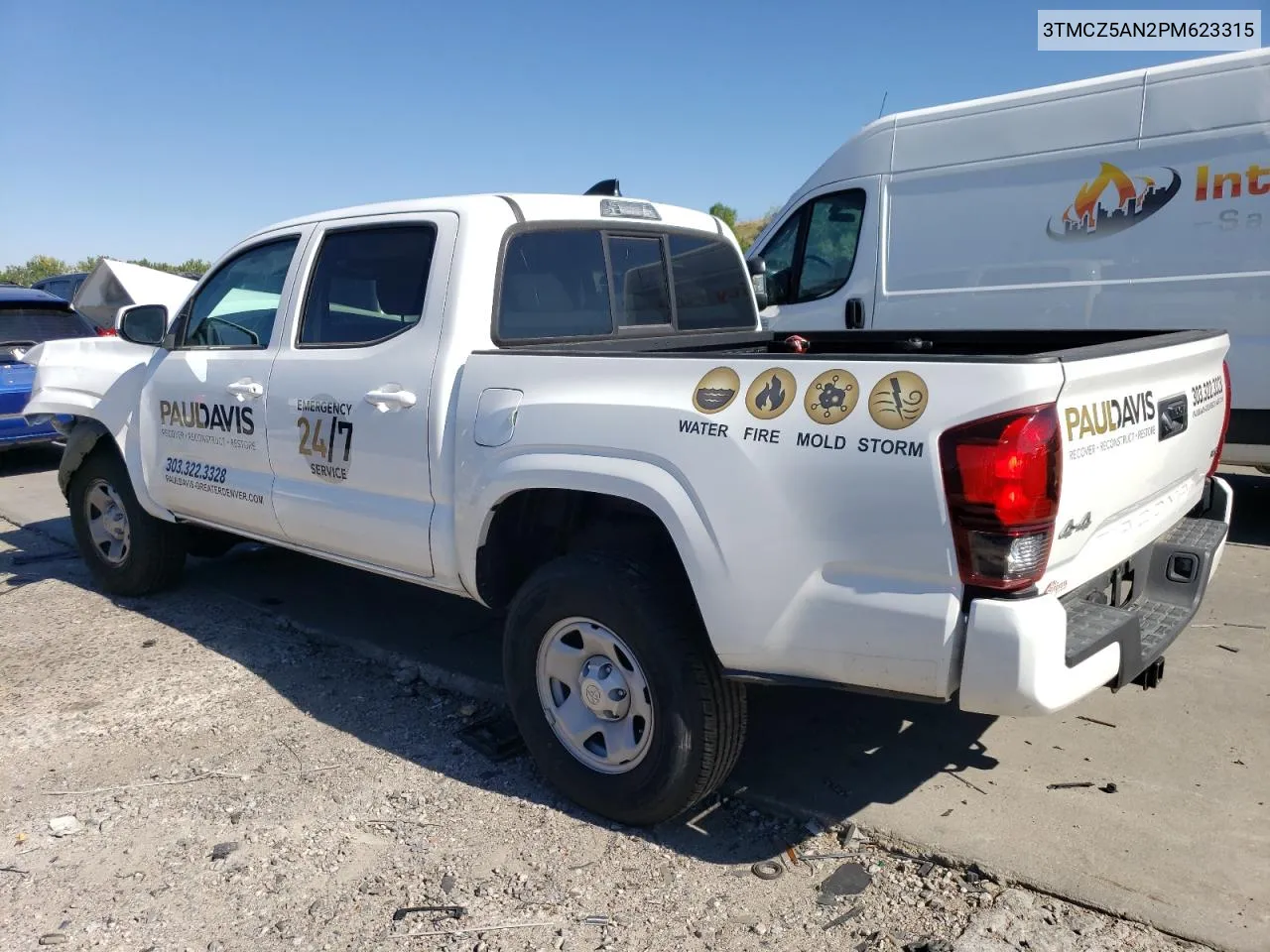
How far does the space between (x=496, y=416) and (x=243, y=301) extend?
2.09 m

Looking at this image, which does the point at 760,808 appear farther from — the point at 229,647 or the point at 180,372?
the point at 180,372

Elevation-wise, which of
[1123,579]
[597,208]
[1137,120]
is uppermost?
[1137,120]

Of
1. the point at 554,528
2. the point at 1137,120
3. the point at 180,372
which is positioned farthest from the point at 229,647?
the point at 1137,120

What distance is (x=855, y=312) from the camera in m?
7.14

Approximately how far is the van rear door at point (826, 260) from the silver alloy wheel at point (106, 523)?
15.1ft

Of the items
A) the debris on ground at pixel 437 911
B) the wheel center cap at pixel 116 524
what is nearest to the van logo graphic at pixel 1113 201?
the debris on ground at pixel 437 911

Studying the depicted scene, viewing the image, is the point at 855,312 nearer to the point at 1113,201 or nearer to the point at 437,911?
the point at 1113,201

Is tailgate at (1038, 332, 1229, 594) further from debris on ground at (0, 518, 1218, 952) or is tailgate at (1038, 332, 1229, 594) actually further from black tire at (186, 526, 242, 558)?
black tire at (186, 526, 242, 558)

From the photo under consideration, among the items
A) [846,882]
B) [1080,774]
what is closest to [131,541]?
[846,882]

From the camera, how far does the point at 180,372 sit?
4.76 m

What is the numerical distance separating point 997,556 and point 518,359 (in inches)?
64.9

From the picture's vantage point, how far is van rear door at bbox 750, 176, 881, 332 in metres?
7.12

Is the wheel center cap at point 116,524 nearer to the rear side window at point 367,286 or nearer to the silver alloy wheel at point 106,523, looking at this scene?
the silver alloy wheel at point 106,523

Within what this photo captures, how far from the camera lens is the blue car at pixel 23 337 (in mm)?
9312
